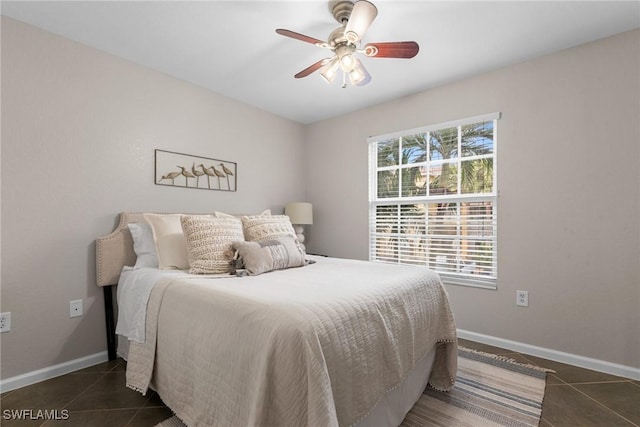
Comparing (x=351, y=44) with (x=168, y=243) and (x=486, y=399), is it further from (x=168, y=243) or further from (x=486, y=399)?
(x=486, y=399)

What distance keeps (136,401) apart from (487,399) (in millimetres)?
2200

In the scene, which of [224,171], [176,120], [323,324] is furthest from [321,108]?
[323,324]

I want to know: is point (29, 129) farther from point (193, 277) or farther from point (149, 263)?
point (193, 277)

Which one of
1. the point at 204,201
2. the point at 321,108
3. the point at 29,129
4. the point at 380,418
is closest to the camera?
the point at 380,418

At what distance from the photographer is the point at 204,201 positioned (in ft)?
10.2

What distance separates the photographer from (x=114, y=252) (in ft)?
7.80

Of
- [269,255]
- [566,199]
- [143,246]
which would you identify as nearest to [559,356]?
[566,199]

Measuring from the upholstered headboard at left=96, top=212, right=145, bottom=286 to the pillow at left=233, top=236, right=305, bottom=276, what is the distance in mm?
1029

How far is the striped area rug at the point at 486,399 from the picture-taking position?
1677 mm

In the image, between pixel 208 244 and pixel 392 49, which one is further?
pixel 208 244

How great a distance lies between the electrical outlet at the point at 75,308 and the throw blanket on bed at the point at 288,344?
846 millimetres

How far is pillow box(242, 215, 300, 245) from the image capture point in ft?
8.00

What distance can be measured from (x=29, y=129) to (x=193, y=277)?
1602 mm

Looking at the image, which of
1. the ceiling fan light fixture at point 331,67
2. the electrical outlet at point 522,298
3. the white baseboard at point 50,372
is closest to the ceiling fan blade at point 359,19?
the ceiling fan light fixture at point 331,67
